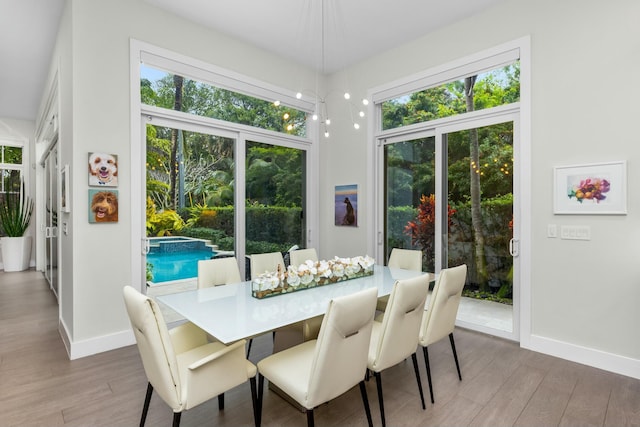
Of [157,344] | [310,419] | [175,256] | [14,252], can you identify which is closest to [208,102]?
[175,256]

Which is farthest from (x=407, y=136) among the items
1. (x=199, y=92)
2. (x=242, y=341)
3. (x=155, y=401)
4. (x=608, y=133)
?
(x=155, y=401)

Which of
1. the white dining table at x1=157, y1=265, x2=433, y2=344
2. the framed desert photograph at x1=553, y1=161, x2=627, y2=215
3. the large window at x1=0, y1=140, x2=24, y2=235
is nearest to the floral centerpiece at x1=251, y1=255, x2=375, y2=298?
the white dining table at x1=157, y1=265, x2=433, y2=344

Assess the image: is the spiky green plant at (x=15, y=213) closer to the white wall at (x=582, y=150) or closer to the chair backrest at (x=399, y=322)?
the chair backrest at (x=399, y=322)

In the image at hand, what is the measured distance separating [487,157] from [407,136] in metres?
1.01

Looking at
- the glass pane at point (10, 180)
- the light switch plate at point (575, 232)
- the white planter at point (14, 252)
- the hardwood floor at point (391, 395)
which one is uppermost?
the glass pane at point (10, 180)

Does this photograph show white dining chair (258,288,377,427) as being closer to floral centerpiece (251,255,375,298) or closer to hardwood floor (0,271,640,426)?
hardwood floor (0,271,640,426)

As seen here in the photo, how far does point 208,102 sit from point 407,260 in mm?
2823

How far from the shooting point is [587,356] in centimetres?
280

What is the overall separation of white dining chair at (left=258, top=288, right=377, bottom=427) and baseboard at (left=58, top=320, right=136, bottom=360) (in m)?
1.99

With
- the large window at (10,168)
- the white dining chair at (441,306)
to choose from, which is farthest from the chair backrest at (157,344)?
the large window at (10,168)

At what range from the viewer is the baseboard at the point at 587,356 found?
2.61 meters

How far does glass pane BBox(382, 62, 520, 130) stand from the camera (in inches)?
131

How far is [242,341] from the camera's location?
1709 millimetres

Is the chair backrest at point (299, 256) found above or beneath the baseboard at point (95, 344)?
above
